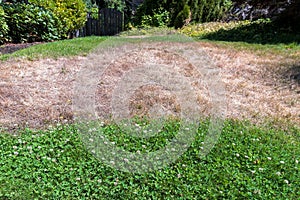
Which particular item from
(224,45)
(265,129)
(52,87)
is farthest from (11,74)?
(224,45)

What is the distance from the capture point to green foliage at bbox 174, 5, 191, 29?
11.0 metres

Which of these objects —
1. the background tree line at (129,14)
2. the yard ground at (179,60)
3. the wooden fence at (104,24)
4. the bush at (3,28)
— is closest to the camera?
the yard ground at (179,60)

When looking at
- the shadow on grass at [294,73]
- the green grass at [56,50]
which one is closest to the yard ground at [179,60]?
A: the shadow on grass at [294,73]

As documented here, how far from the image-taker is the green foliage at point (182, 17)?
11.0m

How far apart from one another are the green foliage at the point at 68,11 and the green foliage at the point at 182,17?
304 centimetres

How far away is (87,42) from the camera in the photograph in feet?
25.2

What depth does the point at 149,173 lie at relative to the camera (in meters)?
3.00

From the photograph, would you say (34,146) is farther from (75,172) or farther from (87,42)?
(87,42)

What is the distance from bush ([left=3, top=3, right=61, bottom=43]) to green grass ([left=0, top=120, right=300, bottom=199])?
4739 mm

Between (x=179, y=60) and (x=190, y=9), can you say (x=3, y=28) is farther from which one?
(x=190, y=9)

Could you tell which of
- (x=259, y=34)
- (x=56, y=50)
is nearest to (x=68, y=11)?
(x=56, y=50)

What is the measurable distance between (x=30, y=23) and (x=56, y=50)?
1592 mm

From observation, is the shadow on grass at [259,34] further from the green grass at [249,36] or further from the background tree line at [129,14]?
the background tree line at [129,14]

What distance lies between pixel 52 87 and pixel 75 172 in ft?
7.46
